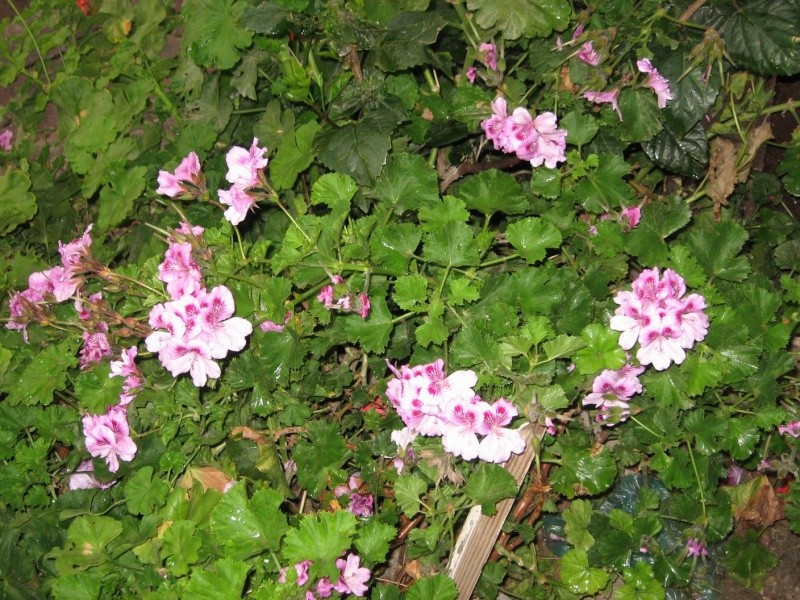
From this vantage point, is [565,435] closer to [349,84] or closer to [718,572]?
[718,572]

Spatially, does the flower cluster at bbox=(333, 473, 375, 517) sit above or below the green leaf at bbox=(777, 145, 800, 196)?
below

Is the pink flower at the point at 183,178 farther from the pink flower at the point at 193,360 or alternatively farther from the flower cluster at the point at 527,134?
the flower cluster at the point at 527,134

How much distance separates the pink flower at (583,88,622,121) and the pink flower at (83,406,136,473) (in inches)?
53.9

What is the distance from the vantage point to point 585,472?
69.2 inches

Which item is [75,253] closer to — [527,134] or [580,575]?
[527,134]

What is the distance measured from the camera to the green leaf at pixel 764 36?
5.88ft

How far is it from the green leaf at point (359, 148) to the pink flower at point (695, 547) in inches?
46.0

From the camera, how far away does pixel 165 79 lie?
2.73m

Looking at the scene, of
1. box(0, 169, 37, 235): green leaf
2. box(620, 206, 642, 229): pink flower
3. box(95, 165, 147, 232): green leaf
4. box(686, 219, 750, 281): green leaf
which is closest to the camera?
box(686, 219, 750, 281): green leaf

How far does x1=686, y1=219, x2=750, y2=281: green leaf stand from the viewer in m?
1.74

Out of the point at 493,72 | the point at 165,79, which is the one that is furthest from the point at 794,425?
the point at 165,79

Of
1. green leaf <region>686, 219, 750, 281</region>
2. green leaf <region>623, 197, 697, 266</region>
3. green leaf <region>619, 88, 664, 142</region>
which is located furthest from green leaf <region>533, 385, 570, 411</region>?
green leaf <region>619, 88, 664, 142</region>

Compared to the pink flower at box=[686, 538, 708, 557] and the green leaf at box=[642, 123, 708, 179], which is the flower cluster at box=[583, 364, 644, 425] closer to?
the pink flower at box=[686, 538, 708, 557]

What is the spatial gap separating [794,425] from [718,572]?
0.45 meters
